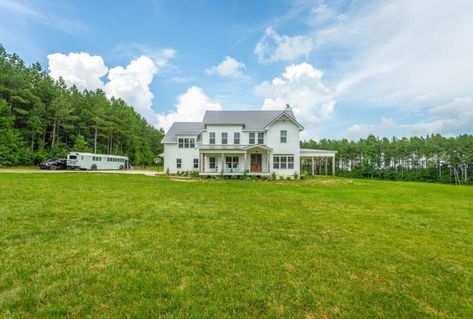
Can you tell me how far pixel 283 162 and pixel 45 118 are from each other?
41.2 meters

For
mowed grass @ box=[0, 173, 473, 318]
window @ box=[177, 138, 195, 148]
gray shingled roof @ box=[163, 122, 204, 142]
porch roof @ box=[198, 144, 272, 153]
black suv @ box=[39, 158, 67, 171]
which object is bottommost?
mowed grass @ box=[0, 173, 473, 318]

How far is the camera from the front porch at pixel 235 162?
2528 cm

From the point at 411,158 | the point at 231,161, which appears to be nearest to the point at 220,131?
the point at 231,161

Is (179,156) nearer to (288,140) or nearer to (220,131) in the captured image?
(220,131)

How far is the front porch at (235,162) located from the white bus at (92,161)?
1824 cm

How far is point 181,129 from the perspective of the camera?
31.0 m

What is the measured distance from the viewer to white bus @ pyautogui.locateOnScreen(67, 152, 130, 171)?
106 ft

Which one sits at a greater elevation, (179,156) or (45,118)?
(45,118)

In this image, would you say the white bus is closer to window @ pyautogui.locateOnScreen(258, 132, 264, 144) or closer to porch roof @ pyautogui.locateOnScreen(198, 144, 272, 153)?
porch roof @ pyautogui.locateOnScreen(198, 144, 272, 153)

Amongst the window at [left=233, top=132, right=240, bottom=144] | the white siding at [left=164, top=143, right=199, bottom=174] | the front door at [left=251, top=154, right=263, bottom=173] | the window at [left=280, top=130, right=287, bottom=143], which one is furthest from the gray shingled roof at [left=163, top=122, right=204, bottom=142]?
the window at [left=280, top=130, right=287, bottom=143]

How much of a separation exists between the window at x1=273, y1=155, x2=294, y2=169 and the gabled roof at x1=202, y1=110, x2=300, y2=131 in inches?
151

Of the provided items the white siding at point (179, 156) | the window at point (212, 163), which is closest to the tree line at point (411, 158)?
the window at point (212, 163)

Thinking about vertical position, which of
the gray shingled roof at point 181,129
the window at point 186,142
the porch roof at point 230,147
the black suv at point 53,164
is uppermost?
the gray shingled roof at point 181,129

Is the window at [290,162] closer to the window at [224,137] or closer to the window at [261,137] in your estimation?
the window at [261,137]
